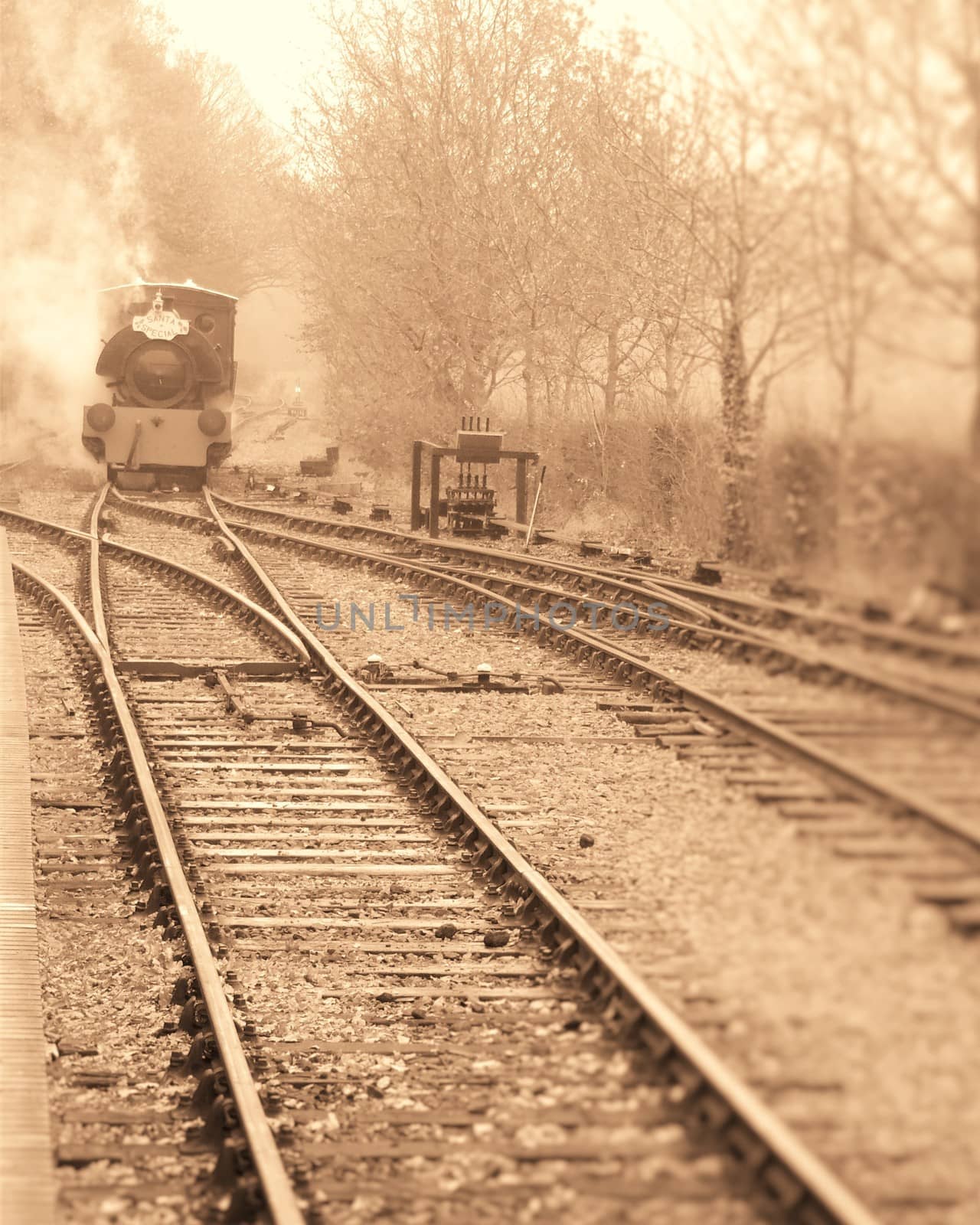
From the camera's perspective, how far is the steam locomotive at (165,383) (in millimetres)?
23844

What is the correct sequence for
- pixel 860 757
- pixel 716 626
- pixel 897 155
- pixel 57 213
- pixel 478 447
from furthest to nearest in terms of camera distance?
pixel 57 213, pixel 478 447, pixel 716 626, pixel 860 757, pixel 897 155

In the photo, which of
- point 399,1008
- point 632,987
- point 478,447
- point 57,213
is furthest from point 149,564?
point 57,213

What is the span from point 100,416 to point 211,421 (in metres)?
1.68

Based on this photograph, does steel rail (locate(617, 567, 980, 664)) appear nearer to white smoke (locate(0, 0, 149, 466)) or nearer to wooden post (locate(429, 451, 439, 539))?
wooden post (locate(429, 451, 439, 539))

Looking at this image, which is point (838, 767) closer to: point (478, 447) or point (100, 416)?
point (478, 447)

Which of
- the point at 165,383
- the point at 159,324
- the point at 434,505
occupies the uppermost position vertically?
the point at 159,324

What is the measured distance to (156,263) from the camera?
43750 mm

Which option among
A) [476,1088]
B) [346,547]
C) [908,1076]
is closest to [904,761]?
[908,1076]

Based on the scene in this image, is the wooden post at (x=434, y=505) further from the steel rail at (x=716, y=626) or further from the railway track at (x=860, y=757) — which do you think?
the railway track at (x=860, y=757)

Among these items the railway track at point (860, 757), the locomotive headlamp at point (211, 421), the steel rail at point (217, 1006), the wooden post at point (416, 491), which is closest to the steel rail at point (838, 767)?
the railway track at point (860, 757)

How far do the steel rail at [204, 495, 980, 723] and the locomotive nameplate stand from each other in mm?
2565

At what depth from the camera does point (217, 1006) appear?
4.98m

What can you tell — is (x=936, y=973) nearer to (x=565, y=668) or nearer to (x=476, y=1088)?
(x=476, y=1088)

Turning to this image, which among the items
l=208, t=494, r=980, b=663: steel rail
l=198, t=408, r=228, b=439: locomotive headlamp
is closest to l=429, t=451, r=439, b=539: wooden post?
l=208, t=494, r=980, b=663: steel rail
